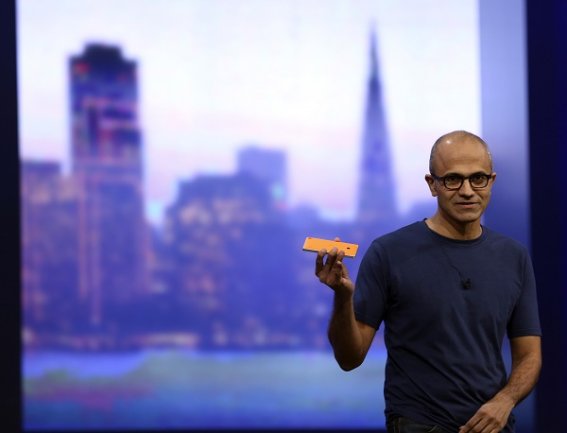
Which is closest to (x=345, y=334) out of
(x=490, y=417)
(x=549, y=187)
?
(x=490, y=417)

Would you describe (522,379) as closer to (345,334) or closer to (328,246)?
(345,334)

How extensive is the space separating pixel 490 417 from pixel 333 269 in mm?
518

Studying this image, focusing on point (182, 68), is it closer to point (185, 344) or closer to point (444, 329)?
point (185, 344)

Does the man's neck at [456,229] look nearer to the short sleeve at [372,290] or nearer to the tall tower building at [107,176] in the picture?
the short sleeve at [372,290]

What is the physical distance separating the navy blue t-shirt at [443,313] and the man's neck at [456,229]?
2cm

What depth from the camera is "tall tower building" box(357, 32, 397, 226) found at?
18.1ft

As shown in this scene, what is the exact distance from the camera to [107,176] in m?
5.56

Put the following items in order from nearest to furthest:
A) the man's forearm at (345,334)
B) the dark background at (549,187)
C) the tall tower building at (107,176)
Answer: the man's forearm at (345,334), the dark background at (549,187), the tall tower building at (107,176)

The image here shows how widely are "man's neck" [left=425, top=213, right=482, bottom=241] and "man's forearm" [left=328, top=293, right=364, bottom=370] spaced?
0.34 meters

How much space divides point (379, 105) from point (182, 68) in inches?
44.1

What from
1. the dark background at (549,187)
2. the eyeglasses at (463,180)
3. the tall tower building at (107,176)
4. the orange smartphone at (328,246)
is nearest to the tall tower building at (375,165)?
the tall tower building at (107,176)

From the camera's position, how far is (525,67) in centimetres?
401

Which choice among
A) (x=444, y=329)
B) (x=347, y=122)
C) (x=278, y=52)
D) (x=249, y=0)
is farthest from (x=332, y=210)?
(x=444, y=329)

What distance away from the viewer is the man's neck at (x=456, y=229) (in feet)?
8.00
